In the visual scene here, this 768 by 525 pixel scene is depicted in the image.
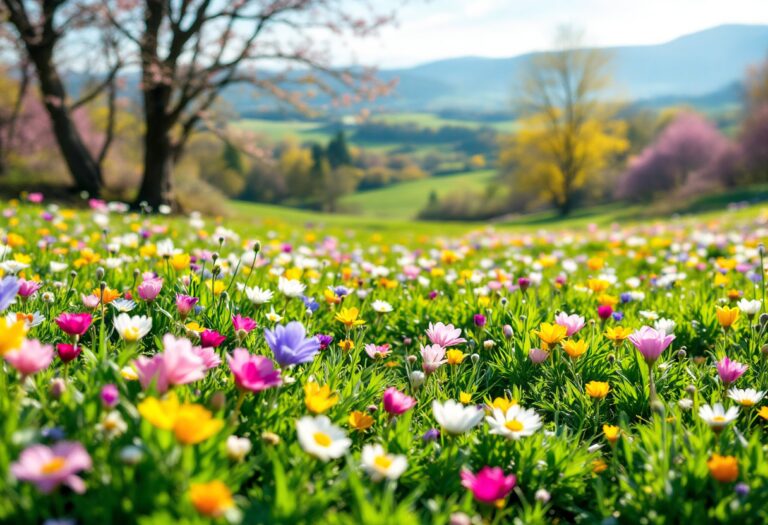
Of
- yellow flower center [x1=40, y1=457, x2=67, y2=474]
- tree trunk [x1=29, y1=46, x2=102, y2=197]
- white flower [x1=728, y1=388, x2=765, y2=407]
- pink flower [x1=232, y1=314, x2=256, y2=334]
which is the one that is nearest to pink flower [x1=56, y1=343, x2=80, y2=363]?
pink flower [x1=232, y1=314, x2=256, y2=334]

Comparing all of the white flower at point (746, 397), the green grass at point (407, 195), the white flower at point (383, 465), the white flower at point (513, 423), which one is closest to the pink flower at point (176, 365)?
the white flower at point (383, 465)

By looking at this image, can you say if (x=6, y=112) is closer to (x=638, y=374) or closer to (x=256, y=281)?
(x=256, y=281)

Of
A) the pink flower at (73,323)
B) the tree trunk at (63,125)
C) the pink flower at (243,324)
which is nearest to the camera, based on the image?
the pink flower at (73,323)

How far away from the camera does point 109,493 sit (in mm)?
1158

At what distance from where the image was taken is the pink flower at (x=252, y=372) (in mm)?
1478

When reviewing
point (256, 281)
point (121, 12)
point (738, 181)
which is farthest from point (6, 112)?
point (738, 181)

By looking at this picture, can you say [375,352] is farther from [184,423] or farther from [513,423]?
[184,423]

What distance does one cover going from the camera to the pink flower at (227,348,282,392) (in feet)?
4.85

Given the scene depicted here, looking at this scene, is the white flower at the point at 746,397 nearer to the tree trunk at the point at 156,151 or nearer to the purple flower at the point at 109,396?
the purple flower at the point at 109,396

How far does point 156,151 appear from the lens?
49.1 feet

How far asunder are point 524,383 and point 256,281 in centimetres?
172

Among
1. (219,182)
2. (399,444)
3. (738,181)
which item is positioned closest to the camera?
(399,444)

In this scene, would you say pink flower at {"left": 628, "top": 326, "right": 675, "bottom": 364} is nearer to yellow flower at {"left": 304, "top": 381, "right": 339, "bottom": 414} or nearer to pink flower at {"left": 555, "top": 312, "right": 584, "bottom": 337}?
pink flower at {"left": 555, "top": 312, "right": 584, "bottom": 337}

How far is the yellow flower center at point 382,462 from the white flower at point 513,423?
426 millimetres
